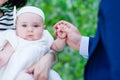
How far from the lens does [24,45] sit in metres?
1.63

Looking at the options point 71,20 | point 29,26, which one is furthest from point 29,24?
point 71,20

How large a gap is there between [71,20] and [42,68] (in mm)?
1736

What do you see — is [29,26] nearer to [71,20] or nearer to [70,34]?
[70,34]

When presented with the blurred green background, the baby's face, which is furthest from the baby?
the blurred green background

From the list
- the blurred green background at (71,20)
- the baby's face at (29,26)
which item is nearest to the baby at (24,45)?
the baby's face at (29,26)

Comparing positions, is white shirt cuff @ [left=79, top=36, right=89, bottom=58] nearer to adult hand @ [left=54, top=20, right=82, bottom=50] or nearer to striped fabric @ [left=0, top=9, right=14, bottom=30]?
adult hand @ [left=54, top=20, right=82, bottom=50]

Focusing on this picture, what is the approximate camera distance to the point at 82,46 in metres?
1.69

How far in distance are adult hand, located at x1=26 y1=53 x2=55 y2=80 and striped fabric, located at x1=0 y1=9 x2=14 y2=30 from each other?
0.21m

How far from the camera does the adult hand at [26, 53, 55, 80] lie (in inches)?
63.4

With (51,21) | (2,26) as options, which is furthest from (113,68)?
(51,21)

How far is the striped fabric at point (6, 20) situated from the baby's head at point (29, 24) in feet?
0.36

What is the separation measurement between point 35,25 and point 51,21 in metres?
1.69

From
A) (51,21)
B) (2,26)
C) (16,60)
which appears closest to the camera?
(16,60)

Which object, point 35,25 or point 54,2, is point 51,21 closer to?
point 54,2
